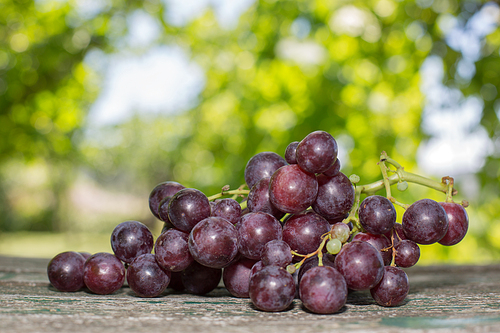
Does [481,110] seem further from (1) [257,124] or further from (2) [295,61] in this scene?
(1) [257,124]

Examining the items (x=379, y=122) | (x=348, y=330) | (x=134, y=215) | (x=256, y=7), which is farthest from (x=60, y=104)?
(x=134, y=215)

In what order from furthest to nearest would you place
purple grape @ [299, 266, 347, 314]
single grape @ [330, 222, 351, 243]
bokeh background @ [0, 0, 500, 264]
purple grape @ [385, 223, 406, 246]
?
bokeh background @ [0, 0, 500, 264], purple grape @ [385, 223, 406, 246], single grape @ [330, 222, 351, 243], purple grape @ [299, 266, 347, 314]

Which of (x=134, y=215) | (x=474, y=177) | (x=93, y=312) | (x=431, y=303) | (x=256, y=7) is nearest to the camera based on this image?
(x=93, y=312)

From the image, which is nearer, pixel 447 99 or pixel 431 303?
pixel 431 303

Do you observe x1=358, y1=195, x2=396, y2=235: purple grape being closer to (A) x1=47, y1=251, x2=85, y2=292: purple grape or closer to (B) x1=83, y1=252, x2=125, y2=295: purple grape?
(B) x1=83, y1=252, x2=125, y2=295: purple grape

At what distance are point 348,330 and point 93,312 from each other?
1.32 ft

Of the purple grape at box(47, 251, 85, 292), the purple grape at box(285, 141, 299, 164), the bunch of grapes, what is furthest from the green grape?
the purple grape at box(47, 251, 85, 292)

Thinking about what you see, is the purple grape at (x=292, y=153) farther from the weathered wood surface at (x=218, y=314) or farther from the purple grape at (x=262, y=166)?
the weathered wood surface at (x=218, y=314)

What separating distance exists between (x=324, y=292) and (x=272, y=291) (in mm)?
87

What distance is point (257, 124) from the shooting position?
2486 mm

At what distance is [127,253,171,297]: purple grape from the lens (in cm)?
82

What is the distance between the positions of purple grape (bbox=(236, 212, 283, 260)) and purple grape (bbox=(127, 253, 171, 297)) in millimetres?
186

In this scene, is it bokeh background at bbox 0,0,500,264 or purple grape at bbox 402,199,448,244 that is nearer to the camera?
purple grape at bbox 402,199,448,244

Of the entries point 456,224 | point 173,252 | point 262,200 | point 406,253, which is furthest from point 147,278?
point 456,224
